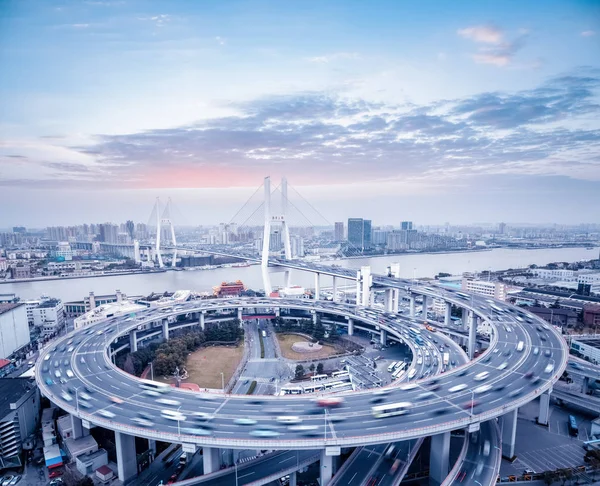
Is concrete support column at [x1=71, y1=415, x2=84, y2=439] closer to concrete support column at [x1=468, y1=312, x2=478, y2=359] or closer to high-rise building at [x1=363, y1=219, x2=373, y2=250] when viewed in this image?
concrete support column at [x1=468, y1=312, x2=478, y2=359]

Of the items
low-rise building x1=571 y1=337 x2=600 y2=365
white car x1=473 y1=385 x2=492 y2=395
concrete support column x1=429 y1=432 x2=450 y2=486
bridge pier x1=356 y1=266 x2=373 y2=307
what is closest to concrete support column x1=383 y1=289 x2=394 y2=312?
bridge pier x1=356 y1=266 x2=373 y2=307

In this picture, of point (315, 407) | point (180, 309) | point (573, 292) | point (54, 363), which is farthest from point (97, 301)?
point (573, 292)

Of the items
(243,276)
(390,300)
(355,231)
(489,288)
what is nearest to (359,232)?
(355,231)

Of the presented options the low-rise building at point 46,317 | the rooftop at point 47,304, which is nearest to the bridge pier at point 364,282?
the low-rise building at point 46,317

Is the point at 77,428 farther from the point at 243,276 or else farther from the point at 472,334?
the point at 243,276

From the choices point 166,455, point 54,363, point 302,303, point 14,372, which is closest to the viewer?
point 166,455

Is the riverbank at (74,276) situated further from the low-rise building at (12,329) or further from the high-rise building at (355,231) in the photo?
the high-rise building at (355,231)

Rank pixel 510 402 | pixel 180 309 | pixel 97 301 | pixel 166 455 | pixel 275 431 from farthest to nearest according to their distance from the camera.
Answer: pixel 97 301 → pixel 180 309 → pixel 166 455 → pixel 510 402 → pixel 275 431

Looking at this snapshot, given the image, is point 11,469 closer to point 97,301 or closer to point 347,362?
point 347,362
